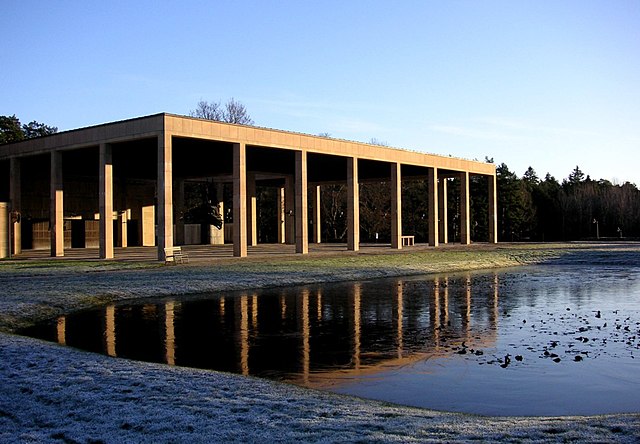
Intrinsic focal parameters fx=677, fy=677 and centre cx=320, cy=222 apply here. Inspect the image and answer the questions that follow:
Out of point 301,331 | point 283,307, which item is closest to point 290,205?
point 283,307

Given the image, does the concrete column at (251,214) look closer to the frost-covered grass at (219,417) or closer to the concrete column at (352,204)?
the concrete column at (352,204)

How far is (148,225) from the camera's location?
6341 cm

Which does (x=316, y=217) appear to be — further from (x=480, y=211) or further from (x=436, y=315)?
(x=436, y=315)

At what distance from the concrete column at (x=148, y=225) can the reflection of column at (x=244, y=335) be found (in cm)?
4278

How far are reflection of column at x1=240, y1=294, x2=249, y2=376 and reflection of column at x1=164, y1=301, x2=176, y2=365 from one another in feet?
3.97

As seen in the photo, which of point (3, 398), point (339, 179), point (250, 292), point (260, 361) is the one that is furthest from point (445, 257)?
point (3, 398)

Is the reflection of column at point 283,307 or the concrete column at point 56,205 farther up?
the concrete column at point 56,205

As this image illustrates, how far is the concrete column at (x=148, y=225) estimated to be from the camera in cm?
6269

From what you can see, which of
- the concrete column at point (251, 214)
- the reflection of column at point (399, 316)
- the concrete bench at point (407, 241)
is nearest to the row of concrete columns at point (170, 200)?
the concrete bench at point (407, 241)

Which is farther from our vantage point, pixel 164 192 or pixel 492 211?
pixel 492 211

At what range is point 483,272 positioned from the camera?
33.8 metres

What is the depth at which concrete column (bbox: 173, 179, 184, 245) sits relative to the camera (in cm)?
6197

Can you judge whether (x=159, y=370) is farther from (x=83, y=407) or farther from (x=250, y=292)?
(x=250, y=292)

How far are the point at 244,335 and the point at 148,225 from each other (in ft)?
167
